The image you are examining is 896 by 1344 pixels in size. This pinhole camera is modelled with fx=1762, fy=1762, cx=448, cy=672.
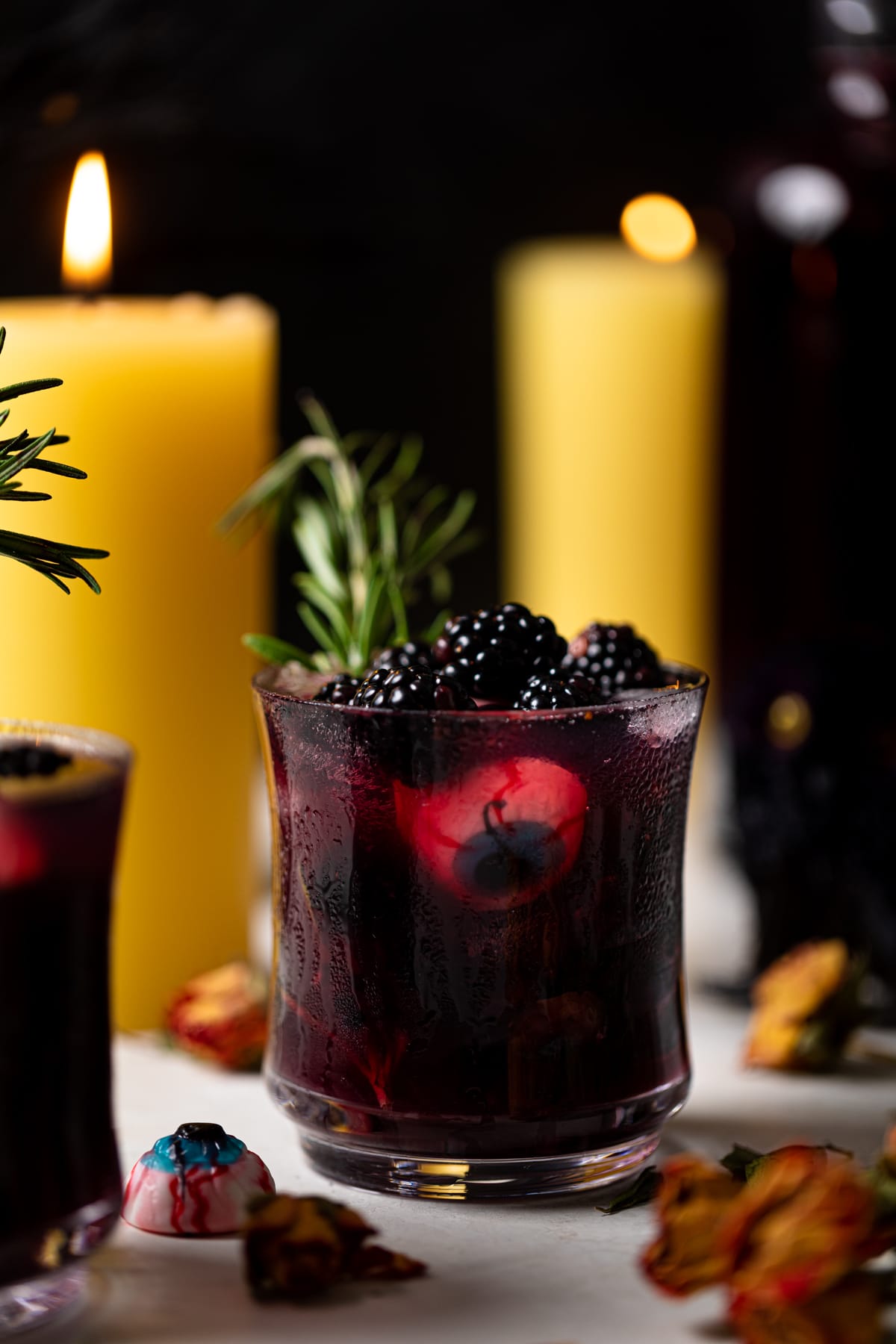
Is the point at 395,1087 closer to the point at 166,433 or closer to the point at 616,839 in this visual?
the point at 616,839

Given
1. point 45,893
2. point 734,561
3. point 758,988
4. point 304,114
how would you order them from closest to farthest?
1. point 45,893
2. point 758,988
3. point 734,561
4. point 304,114

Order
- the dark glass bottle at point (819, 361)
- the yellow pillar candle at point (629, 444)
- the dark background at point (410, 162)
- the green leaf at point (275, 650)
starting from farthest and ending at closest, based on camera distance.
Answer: the dark background at point (410, 162)
the yellow pillar candle at point (629, 444)
the dark glass bottle at point (819, 361)
the green leaf at point (275, 650)

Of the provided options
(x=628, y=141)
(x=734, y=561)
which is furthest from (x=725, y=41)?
(x=734, y=561)

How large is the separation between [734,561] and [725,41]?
1.66ft

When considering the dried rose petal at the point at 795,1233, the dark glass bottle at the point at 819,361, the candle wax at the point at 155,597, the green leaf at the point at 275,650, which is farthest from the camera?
the dark glass bottle at the point at 819,361

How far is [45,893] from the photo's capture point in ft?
1.61

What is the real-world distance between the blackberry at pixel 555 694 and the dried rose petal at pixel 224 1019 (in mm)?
247

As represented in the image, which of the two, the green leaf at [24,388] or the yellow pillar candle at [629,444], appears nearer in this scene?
the green leaf at [24,388]

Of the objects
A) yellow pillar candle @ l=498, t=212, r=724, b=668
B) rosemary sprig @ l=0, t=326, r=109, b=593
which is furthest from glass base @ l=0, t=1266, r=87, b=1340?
yellow pillar candle @ l=498, t=212, r=724, b=668

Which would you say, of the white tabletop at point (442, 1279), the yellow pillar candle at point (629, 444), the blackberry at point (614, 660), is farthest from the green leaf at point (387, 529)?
the yellow pillar candle at point (629, 444)

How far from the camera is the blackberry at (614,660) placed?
638 mm

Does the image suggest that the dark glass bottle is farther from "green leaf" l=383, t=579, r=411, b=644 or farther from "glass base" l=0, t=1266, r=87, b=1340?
"glass base" l=0, t=1266, r=87, b=1340

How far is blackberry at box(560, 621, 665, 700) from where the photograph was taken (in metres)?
0.64

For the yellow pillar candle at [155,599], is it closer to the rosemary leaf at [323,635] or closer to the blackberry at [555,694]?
the rosemary leaf at [323,635]
